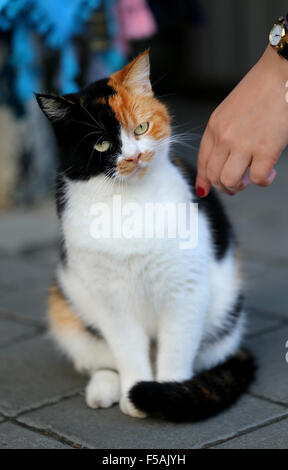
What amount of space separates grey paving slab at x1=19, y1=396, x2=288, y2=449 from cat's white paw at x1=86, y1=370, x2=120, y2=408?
27mm

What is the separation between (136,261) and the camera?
7.08 ft

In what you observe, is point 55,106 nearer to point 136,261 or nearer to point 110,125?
point 110,125

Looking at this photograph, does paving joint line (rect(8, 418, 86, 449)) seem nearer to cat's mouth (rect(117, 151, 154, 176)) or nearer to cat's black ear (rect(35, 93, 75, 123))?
cat's mouth (rect(117, 151, 154, 176))

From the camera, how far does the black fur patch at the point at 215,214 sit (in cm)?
239

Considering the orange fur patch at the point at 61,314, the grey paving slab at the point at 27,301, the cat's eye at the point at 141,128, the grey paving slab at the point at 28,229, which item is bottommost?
the grey paving slab at the point at 27,301

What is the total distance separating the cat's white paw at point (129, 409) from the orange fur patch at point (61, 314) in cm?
38

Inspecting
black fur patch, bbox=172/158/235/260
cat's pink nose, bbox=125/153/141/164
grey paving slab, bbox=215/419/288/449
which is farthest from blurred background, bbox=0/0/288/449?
cat's pink nose, bbox=125/153/141/164

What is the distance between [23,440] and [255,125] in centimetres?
118

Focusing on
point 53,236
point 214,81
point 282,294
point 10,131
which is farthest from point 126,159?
point 214,81

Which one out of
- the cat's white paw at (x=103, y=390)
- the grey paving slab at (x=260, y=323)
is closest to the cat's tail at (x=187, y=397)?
the cat's white paw at (x=103, y=390)

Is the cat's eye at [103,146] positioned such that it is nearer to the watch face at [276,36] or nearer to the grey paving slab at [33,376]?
the watch face at [276,36]

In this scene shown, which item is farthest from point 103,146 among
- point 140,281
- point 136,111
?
point 140,281

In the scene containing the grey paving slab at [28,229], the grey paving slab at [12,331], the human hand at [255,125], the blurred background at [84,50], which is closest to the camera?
the human hand at [255,125]
